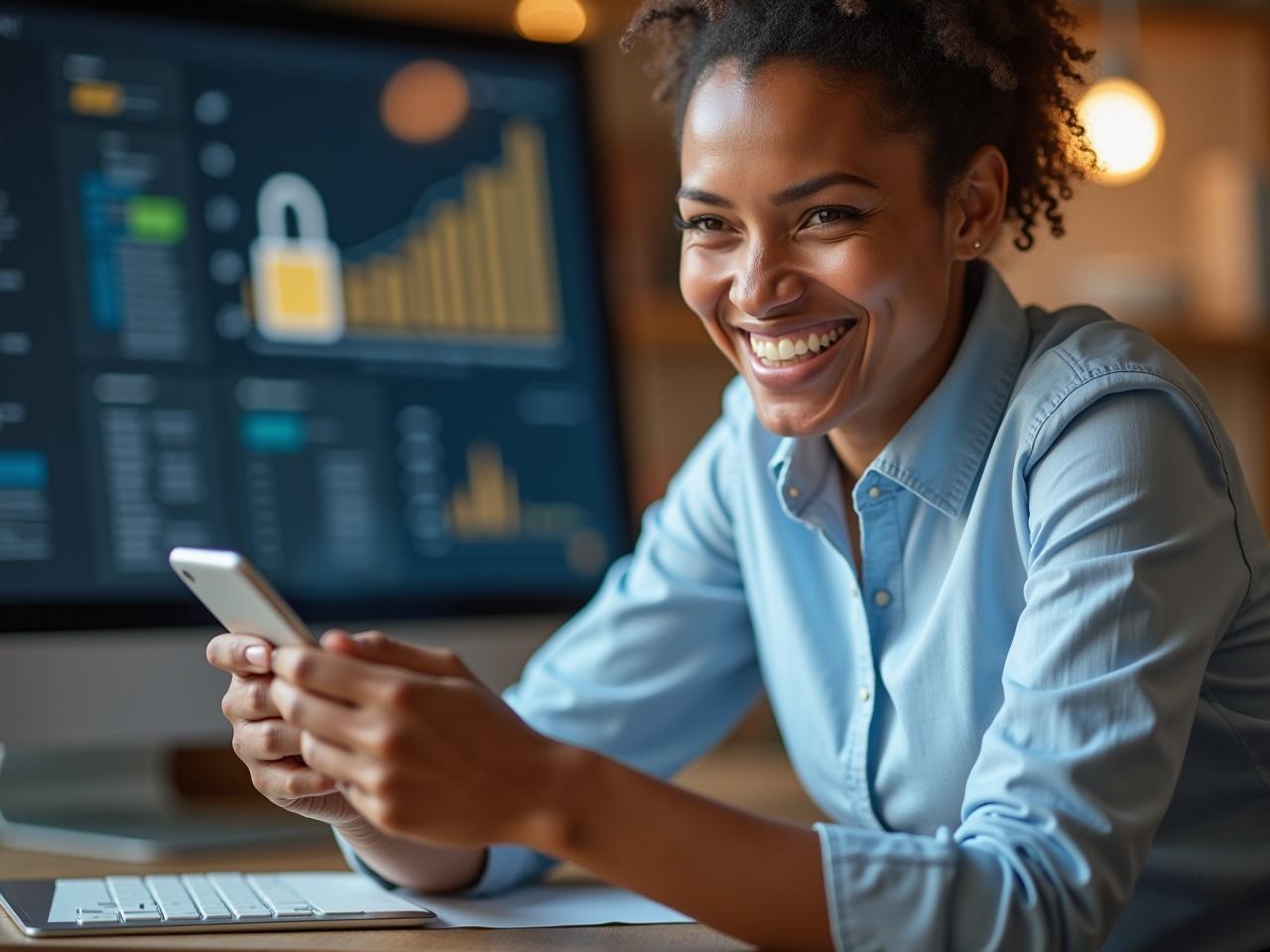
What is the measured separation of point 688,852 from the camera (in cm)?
72

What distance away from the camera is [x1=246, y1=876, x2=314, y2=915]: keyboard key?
860 millimetres

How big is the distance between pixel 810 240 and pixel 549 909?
1.48 feet

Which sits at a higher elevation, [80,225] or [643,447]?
[80,225]

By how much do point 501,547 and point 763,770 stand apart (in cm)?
42

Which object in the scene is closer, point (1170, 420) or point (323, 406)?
point (1170, 420)

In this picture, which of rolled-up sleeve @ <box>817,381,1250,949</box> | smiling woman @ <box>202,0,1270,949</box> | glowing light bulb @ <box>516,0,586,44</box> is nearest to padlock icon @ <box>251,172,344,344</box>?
smiling woman @ <box>202,0,1270,949</box>

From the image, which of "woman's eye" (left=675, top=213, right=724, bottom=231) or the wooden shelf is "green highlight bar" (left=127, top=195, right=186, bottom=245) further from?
the wooden shelf

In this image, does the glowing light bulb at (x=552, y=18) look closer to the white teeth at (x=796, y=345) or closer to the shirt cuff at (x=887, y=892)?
the white teeth at (x=796, y=345)

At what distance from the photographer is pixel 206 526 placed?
49.1 inches

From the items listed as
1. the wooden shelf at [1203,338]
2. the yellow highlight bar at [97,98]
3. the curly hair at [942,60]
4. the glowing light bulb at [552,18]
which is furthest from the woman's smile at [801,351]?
the wooden shelf at [1203,338]

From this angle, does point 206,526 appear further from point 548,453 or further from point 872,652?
point 872,652

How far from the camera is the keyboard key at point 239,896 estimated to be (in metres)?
0.84

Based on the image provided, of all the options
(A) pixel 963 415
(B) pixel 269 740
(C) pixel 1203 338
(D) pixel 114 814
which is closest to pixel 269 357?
(D) pixel 114 814

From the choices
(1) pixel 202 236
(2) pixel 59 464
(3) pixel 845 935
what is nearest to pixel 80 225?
(1) pixel 202 236
